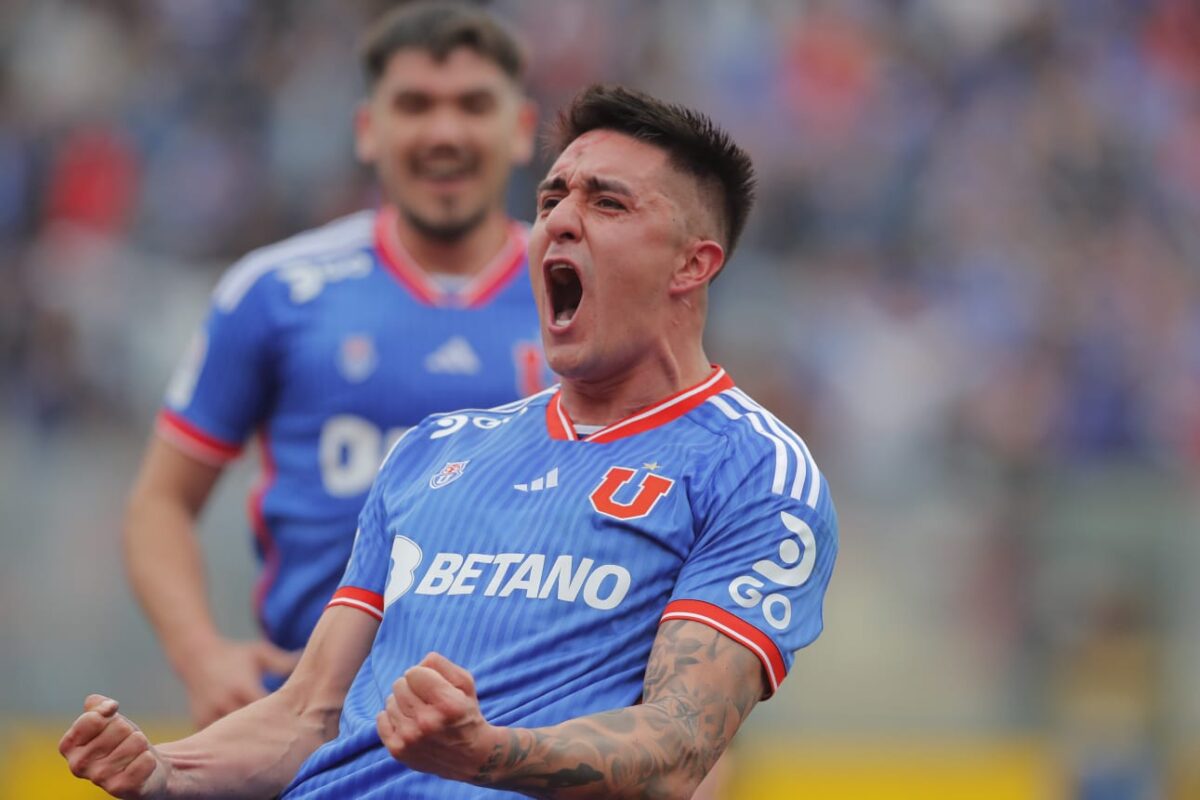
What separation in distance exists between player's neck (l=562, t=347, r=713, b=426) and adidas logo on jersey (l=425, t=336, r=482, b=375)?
1.71 meters

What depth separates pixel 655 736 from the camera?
3.18 metres

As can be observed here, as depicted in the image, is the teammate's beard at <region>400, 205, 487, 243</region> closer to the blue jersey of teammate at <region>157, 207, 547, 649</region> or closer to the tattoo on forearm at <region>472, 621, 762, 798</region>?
the blue jersey of teammate at <region>157, 207, 547, 649</region>

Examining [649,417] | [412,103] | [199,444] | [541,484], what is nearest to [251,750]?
[541,484]

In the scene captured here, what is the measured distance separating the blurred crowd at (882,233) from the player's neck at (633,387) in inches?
241

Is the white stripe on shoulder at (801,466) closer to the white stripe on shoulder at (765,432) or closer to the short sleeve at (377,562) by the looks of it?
the white stripe on shoulder at (765,432)

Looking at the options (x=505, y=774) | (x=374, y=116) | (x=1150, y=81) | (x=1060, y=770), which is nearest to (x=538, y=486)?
(x=505, y=774)

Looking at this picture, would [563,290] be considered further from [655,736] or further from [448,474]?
[655,736]

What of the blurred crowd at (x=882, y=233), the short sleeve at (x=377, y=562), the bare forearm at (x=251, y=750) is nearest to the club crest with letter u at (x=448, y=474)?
the short sleeve at (x=377, y=562)

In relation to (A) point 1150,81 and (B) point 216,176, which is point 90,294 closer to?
(B) point 216,176

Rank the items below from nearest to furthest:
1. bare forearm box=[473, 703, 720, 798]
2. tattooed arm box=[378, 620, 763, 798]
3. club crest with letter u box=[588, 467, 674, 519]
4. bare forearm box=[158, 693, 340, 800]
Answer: tattooed arm box=[378, 620, 763, 798] → bare forearm box=[473, 703, 720, 798] → club crest with letter u box=[588, 467, 674, 519] → bare forearm box=[158, 693, 340, 800]

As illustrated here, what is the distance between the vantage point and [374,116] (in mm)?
5797

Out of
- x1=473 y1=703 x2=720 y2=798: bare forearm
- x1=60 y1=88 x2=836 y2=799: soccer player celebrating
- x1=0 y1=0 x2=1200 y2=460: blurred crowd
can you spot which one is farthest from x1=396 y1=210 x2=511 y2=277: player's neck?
x1=0 y1=0 x2=1200 y2=460: blurred crowd

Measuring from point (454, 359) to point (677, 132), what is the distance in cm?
194

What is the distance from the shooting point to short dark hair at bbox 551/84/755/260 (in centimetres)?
381
